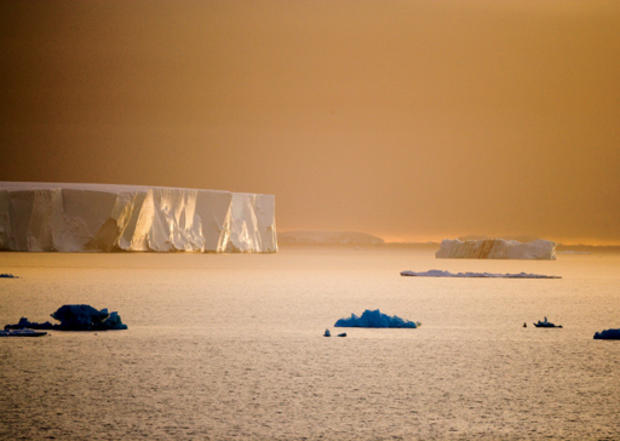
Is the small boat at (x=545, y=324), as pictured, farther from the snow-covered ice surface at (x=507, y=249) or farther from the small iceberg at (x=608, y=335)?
the snow-covered ice surface at (x=507, y=249)

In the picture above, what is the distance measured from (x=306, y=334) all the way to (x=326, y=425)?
3.16 m

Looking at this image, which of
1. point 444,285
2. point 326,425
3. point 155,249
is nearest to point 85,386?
point 326,425

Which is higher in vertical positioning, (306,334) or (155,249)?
(155,249)

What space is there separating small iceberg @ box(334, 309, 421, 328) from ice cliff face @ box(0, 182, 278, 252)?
26215 millimetres

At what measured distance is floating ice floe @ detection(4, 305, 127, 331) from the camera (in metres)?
6.84

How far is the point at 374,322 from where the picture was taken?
727 centimetres

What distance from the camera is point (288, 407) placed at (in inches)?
149

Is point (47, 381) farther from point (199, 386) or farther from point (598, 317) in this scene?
point (598, 317)

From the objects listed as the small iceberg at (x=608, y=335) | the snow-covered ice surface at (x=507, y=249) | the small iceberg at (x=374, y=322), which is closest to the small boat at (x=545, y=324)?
the small iceberg at (x=608, y=335)

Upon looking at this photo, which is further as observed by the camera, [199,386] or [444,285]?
[444,285]

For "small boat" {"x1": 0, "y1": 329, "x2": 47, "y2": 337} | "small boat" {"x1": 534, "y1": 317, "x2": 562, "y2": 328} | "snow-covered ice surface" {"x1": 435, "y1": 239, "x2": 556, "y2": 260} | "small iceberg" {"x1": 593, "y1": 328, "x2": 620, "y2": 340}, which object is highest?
"snow-covered ice surface" {"x1": 435, "y1": 239, "x2": 556, "y2": 260}

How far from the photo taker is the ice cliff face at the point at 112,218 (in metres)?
31.6

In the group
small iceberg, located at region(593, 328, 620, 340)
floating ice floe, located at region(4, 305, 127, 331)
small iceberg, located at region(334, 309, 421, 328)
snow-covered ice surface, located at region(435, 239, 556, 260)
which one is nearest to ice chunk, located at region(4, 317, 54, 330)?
floating ice floe, located at region(4, 305, 127, 331)

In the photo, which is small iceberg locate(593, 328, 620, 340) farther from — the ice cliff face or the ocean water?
the ice cliff face
